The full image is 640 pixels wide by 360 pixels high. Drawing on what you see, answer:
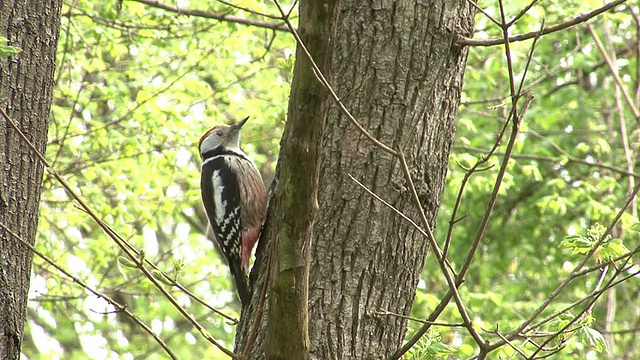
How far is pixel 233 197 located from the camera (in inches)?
197

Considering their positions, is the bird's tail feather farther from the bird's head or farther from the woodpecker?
the bird's head

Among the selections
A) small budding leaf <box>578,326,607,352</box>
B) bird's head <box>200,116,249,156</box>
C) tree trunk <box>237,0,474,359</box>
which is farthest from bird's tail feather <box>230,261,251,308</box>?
small budding leaf <box>578,326,607,352</box>

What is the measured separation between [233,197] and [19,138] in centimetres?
249

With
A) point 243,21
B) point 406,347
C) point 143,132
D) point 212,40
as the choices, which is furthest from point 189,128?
point 406,347

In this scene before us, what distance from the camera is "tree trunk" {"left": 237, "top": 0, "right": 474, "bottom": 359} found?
7.93 ft

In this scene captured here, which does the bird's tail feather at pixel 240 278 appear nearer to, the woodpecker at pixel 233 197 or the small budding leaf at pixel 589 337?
the woodpecker at pixel 233 197

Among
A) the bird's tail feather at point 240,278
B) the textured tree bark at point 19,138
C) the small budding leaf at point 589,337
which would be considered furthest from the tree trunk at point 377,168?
the bird's tail feather at point 240,278

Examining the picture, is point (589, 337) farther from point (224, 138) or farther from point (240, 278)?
point (224, 138)

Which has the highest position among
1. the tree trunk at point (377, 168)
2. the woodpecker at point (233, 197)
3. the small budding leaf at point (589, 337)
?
the woodpecker at point (233, 197)

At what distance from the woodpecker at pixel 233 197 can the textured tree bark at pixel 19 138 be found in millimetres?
1889

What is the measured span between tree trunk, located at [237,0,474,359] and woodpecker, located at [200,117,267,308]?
199 cm

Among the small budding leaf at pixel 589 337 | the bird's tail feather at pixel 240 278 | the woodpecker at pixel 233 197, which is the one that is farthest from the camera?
the woodpecker at pixel 233 197

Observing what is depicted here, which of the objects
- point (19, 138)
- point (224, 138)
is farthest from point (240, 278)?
point (19, 138)

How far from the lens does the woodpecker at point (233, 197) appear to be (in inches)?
188
